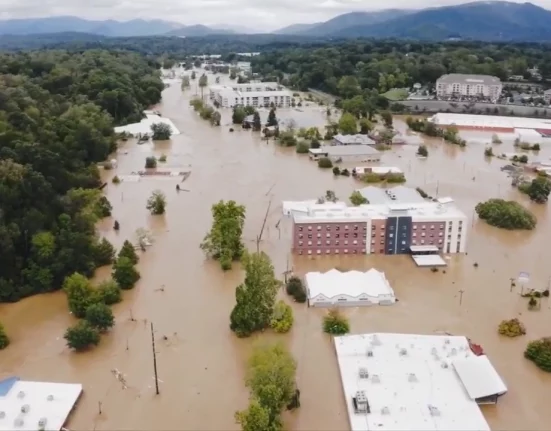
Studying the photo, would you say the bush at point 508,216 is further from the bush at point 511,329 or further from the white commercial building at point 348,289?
the bush at point 511,329

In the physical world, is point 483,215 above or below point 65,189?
below

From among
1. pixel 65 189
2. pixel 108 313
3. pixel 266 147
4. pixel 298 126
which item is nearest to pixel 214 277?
pixel 108 313

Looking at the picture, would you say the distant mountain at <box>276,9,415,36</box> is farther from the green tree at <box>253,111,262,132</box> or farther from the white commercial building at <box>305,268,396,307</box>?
the white commercial building at <box>305,268,396,307</box>

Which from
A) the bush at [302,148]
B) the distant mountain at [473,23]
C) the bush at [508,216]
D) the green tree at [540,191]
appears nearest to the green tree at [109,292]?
the bush at [508,216]

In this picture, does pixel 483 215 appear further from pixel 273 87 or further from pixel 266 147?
pixel 273 87

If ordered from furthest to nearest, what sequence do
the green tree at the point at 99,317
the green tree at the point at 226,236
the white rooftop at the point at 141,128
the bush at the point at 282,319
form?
1. the white rooftop at the point at 141,128
2. the green tree at the point at 226,236
3. the bush at the point at 282,319
4. the green tree at the point at 99,317
